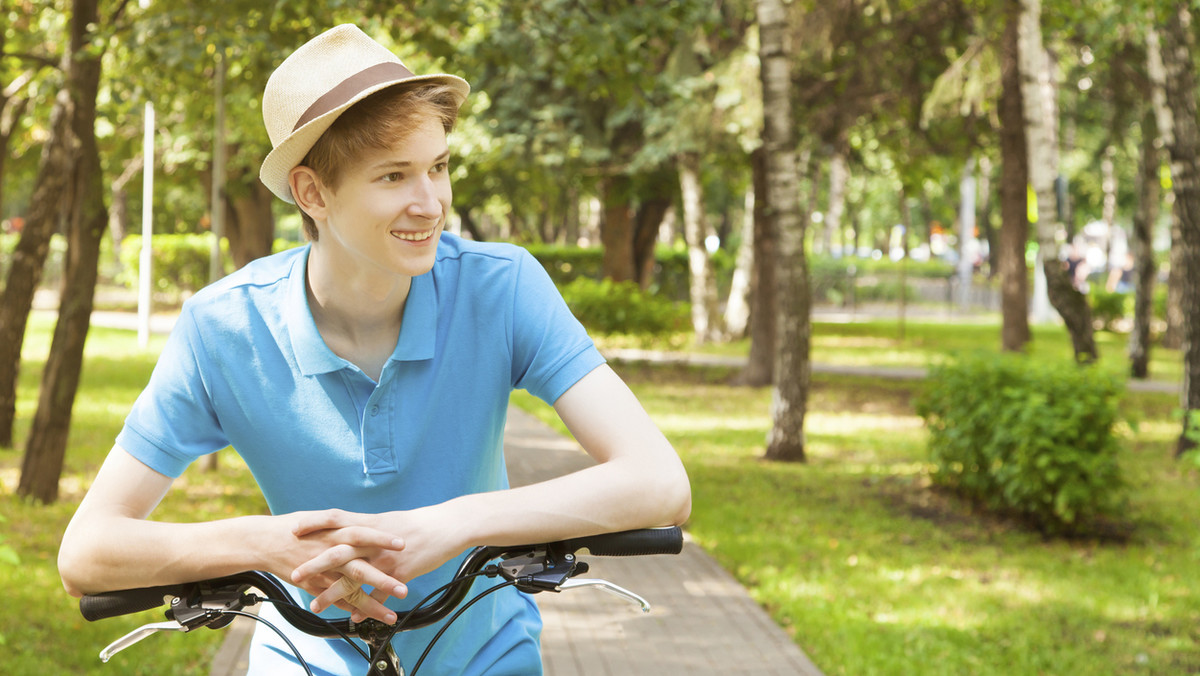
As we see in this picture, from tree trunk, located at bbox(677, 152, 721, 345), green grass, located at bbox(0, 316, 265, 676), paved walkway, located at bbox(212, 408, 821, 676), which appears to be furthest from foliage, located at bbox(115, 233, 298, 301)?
paved walkway, located at bbox(212, 408, 821, 676)

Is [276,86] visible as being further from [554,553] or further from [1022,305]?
[1022,305]

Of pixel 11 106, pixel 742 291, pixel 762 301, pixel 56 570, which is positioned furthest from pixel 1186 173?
pixel 742 291

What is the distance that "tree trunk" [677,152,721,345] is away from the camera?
19.2m

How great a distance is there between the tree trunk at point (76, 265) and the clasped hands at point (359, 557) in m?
6.69

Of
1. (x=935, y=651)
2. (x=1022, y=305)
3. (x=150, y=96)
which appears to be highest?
(x=150, y=96)

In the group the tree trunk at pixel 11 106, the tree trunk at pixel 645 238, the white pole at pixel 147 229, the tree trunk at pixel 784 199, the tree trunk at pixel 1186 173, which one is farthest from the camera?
the tree trunk at pixel 645 238

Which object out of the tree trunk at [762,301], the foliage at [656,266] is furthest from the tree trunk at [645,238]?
the tree trunk at [762,301]

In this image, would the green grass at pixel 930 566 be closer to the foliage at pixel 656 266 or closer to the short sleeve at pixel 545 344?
the short sleeve at pixel 545 344

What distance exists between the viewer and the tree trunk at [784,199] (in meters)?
10.1

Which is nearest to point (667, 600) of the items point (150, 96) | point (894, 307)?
point (150, 96)

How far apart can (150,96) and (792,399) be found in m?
5.98

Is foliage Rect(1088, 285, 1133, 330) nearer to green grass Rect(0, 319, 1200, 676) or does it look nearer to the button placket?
green grass Rect(0, 319, 1200, 676)

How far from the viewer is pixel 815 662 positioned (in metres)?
5.36

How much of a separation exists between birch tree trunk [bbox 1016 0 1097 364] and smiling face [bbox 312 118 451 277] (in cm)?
885
